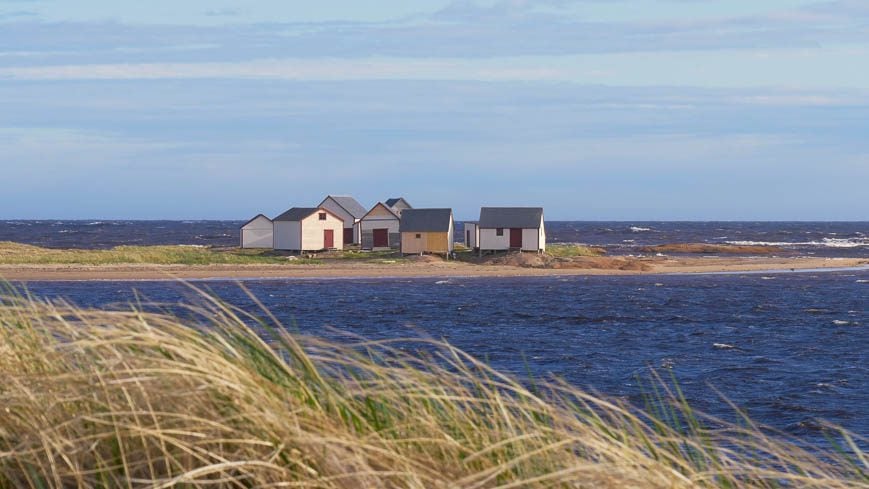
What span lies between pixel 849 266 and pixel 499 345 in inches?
1899

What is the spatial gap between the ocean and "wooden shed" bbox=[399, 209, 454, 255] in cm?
1001

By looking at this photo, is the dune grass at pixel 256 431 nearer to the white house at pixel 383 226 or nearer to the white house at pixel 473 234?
the white house at pixel 473 234

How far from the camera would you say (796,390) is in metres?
20.1

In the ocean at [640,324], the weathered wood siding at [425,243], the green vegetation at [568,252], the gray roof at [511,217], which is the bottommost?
the ocean at [640,324]

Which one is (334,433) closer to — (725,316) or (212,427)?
(212,427)

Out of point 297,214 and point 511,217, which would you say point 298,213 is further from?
point 511,217

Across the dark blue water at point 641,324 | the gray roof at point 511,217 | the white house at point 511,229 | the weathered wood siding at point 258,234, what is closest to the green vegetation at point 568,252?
the white house at point 511,229

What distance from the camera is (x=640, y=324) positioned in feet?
110

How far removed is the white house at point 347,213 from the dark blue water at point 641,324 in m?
18.3

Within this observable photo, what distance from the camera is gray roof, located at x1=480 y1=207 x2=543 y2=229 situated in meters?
63.9

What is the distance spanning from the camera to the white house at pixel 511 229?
6394 cm

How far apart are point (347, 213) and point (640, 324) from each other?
135ft

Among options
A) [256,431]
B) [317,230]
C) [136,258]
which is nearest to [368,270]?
[317,230]

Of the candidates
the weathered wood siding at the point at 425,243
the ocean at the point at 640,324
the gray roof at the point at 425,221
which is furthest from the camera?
the weathered wood siding at the point at 425,243
